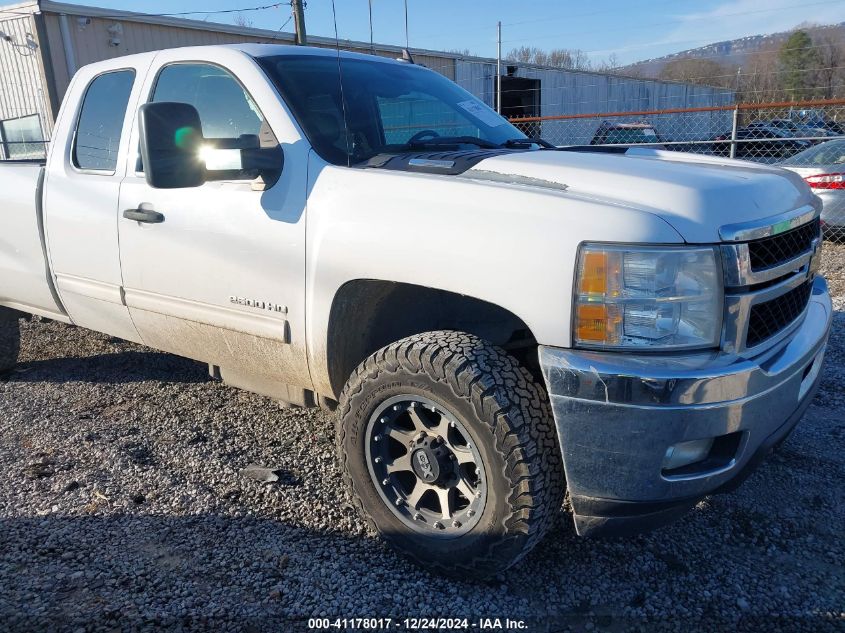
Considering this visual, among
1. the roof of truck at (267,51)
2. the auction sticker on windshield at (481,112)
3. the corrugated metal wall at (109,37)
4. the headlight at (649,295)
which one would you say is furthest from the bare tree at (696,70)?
the headlight at (649,295)

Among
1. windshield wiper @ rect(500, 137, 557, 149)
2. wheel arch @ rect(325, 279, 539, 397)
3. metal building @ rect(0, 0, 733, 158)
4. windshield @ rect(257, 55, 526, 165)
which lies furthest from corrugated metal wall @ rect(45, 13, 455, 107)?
wheel arch @ rect(325, 279, 539, 397)

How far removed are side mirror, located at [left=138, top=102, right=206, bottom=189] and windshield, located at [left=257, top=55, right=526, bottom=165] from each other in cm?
47

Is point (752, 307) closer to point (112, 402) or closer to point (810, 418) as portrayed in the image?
point (810, 418)

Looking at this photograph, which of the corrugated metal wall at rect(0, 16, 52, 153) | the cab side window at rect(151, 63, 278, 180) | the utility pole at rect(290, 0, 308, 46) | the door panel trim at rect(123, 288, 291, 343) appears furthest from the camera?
the corrugated metal wall at rect(0, 16, 52, 153)

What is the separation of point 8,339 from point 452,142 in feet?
11.8

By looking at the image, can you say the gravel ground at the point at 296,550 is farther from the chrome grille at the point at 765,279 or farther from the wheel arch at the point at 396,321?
the chrome grille at the point at 765,279

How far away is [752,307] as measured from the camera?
2.17 metres

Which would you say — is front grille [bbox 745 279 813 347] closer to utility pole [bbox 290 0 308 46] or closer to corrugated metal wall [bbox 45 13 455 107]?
utility pole [bbox 290 0 308 46]

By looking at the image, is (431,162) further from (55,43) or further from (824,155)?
(55,43)

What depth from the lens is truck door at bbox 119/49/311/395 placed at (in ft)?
9.30

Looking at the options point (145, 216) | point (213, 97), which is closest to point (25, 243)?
point (145, 216)

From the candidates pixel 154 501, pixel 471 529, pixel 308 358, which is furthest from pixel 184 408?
pixel 471 529

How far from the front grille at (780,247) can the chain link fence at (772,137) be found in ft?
6.27

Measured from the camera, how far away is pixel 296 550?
108 inches
